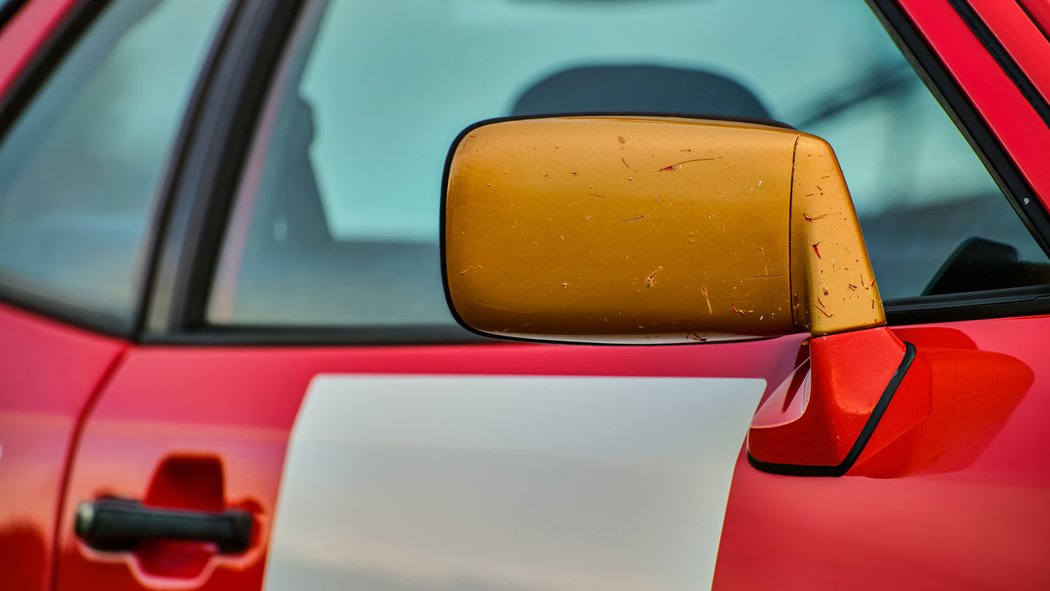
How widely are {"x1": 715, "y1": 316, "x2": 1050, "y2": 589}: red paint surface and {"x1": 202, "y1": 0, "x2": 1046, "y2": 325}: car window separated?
0.80 ft

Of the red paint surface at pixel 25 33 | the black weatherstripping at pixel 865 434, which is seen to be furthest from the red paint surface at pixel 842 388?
the red paint surface at pixel 25 33

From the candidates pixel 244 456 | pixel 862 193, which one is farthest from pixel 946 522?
pixel 244 456

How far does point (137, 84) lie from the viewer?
→ 53.0 inches

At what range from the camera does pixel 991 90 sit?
2.75 feet

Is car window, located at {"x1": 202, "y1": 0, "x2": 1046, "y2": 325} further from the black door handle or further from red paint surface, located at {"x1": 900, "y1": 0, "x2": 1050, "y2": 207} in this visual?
the black door handle

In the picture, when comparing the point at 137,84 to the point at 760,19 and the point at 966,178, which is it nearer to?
the point at 760,19

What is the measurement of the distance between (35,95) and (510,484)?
0.83 metres

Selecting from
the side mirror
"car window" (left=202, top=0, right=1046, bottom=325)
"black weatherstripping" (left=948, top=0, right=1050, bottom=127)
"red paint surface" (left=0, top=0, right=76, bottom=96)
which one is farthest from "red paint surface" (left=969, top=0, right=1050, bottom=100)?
"red paint surface" (left=0, top=0, right=76, bottom=96)

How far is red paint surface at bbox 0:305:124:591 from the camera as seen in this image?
3.20ft

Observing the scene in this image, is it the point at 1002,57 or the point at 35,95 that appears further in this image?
the point at 35,95

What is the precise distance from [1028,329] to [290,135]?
0.90m

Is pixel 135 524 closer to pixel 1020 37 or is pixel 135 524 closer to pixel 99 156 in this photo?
pixel 99 156

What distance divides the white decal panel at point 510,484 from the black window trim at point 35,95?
1.03 ft

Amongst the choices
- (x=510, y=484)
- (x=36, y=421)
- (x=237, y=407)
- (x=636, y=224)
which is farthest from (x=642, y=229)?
(x=36, y=421)
